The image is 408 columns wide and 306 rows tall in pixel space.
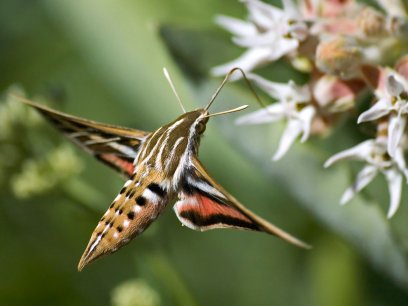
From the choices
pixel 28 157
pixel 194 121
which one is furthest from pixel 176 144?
pixel 28 157

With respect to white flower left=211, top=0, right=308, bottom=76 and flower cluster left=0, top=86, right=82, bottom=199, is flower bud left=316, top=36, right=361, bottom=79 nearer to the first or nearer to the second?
white flower left=211, top=0, right=308, bottom=76

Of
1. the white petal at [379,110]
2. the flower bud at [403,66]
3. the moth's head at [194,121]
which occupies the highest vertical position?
the moth's head at [194,121]

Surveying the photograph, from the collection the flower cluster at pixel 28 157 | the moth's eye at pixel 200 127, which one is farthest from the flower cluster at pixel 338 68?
the flower cluster at pixel 28 157

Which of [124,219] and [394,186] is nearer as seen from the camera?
[124,219]

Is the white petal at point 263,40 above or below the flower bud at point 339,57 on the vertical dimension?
above

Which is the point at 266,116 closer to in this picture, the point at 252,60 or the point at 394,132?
the point at 252,60

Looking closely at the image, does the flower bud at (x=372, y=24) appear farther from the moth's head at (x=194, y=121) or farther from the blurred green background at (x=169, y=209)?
the moth's head at (x=194, y=121)

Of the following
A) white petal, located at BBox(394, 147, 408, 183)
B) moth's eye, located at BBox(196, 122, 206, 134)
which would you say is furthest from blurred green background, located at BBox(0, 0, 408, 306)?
moth's eye, located at BBox(196, 122, 206, 134)

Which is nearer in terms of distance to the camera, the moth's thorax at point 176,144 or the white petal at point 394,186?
the moth's thorax at point 176,144
